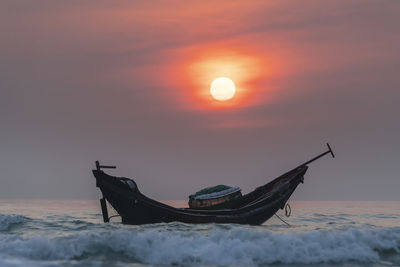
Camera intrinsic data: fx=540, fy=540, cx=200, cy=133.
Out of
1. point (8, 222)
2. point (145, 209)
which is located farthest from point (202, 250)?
point (8, 222)

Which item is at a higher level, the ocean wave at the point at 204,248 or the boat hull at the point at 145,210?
the boat hull at the point at 145,210

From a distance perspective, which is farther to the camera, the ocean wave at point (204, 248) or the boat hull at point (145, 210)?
the boat hull at point (145, 210)

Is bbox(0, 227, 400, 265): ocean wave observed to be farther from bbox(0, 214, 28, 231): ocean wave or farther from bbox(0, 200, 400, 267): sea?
bbox(0, 214, 28, 231): ocean wave

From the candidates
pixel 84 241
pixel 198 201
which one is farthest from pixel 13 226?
pixel 84 241

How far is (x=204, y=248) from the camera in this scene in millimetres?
20156

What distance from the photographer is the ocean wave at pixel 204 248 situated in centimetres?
1948

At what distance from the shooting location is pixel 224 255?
64.2 ft

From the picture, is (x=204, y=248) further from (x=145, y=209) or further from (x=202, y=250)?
(x=145, y=209)

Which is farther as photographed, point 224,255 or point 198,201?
point 198,201

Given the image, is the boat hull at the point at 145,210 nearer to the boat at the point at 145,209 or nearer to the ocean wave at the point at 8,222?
the boat at the point at 145,209

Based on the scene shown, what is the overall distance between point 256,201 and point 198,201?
3.43 meters

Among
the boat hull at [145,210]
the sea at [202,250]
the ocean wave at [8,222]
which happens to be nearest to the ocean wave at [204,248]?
the sea at [202,250]

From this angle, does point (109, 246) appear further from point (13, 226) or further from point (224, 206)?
point (13, 226)

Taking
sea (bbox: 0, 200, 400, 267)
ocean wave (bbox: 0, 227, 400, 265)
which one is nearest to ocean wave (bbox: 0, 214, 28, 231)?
ocean wave (bbox: 0, 227, 400, 265)
